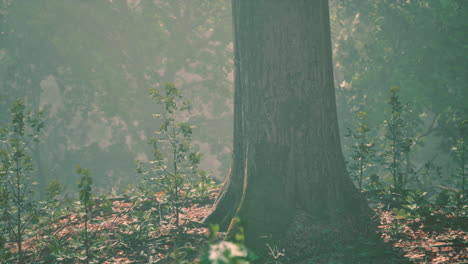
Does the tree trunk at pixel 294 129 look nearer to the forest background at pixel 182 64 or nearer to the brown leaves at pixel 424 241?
the brown leaves at pixel 424 241

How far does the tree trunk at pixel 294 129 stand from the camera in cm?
477

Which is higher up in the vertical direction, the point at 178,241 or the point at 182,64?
the point at 182,64

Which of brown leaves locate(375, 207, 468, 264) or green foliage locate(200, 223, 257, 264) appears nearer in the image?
green foliage locate(200, 223, 257, 264)

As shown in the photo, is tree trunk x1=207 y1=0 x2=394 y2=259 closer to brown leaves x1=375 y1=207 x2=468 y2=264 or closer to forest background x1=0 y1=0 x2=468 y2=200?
brown leaves x1=375 y1=207 x2=468 y2=264

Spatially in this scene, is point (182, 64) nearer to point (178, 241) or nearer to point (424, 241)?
point (178, 241)

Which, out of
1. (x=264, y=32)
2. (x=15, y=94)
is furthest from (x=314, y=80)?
(x=15, y=94)

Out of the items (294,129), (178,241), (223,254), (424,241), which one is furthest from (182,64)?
(223,254)

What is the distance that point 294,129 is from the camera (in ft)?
15.9

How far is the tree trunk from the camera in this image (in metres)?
4.77

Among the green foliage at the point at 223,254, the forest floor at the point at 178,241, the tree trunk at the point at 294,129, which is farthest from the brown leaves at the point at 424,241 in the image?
the green foliage at the point at 223,254

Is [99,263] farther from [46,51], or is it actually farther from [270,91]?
[46,51]

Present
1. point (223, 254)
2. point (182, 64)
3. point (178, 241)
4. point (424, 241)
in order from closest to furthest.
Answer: point (223, 254) < point (424, 241) < point (178, 241) < point (182, 64)

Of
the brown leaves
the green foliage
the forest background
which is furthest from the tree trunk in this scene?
the forest background

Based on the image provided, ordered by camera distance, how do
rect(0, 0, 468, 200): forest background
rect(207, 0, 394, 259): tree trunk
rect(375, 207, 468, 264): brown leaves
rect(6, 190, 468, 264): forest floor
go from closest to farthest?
rect(375, 207, 468, 264): brown leaves
rect(6, 190, 468, 264): forest floor
rect(207, 0, 394, 259): tree trunk
rect(0, 0, 468, 200): forest background
